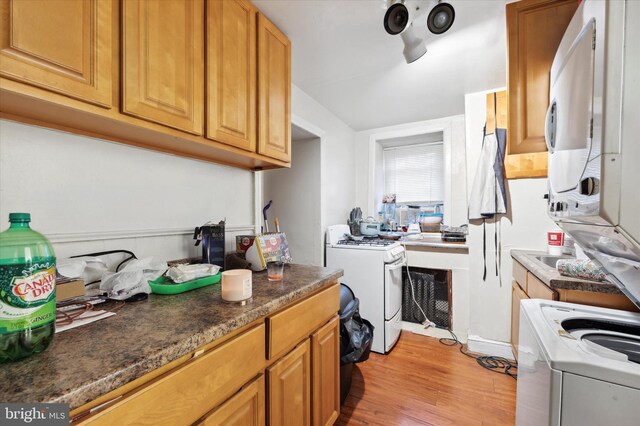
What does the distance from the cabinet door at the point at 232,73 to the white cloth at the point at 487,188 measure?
6.58ft

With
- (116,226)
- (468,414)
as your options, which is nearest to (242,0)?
(116,226)

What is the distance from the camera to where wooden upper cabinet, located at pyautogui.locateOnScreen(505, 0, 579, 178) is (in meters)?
1.06

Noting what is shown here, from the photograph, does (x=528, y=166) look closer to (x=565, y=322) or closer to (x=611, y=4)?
(x=565, y=322)

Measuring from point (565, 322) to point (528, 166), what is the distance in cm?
172

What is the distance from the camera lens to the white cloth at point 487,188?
7.64 feet

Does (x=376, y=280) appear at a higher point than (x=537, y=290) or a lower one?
lower

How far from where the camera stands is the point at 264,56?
1512mm

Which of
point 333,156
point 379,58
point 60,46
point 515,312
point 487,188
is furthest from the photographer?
point 333,156

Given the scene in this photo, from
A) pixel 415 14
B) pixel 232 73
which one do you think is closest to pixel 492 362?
pixel 415 14

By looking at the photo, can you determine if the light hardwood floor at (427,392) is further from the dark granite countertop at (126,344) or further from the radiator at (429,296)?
the dark granite countertop at (126,344)

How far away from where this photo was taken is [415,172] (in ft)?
11.6

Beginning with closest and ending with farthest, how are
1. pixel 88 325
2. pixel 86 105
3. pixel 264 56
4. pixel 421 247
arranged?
1. pixel 88 325
2. pixel 86 105
3. pixel 264 56
4. pixel 421 247

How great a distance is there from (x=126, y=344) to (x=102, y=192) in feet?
2.52

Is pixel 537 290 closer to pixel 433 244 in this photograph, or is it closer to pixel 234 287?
pixel 433 244
